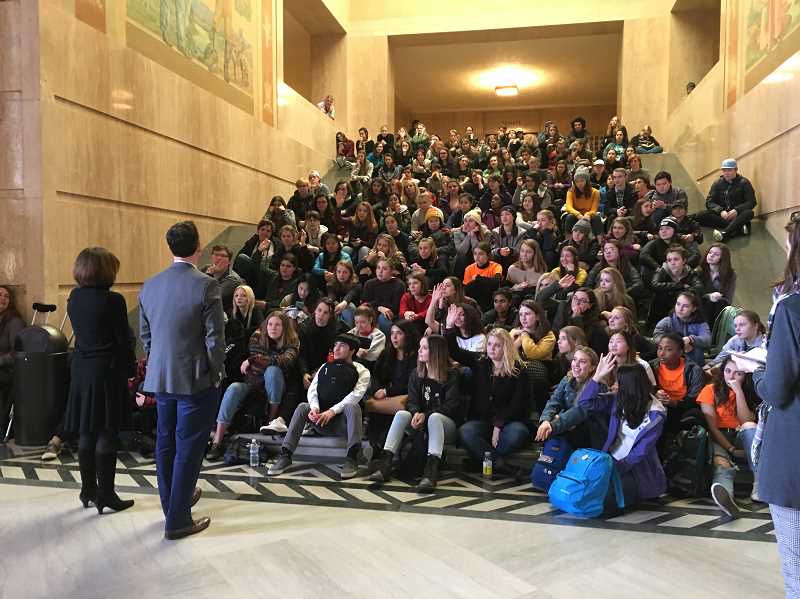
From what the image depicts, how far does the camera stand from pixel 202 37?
10359 mm

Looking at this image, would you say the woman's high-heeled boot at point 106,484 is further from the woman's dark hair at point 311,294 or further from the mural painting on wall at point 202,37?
the mural painting on wall at point 202,37

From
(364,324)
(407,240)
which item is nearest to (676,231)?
(407,240)

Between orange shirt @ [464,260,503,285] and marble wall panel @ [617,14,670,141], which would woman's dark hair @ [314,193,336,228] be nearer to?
orange shirt @ [464,260,503,285]

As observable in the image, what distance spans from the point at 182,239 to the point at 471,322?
9.87ft

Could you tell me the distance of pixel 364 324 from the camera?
632 centimetres

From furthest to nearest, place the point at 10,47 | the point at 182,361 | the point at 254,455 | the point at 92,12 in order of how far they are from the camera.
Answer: the point at 92,12 < the point at 10,47 < the point at 254,455 < the point at 182,361

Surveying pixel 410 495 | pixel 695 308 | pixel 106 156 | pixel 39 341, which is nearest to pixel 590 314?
pixel 695 308

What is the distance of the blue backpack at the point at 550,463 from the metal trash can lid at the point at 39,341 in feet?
13.8

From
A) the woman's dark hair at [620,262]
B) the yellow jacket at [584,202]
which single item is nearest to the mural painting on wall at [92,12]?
the woman's dark hair at [620,262]

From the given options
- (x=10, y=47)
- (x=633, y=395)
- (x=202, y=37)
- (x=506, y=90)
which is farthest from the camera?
(x=506, y=90)

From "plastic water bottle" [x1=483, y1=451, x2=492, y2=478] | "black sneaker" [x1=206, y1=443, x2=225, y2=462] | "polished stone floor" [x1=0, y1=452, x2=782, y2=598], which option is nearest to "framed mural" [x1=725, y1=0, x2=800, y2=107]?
"plastic water bottle" [x1=483, y1=451, x2=492, y2=478]

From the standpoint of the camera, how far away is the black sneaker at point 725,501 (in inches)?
175

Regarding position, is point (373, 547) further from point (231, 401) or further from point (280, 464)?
point (231, 401)

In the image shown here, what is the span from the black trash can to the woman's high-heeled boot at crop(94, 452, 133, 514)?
183cm
